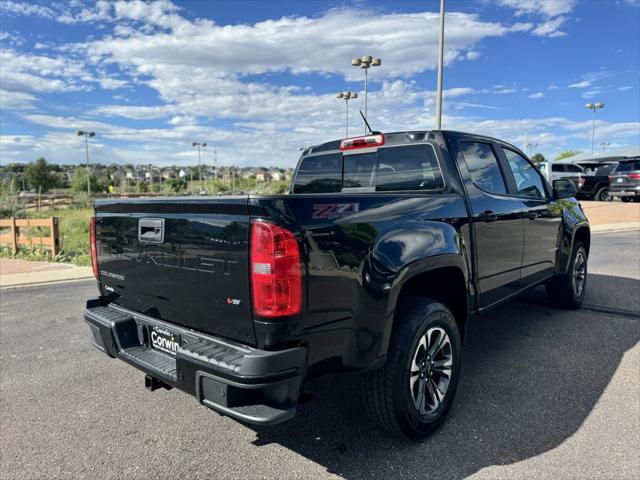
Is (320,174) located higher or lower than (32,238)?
higher

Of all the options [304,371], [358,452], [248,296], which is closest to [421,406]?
[358,452]

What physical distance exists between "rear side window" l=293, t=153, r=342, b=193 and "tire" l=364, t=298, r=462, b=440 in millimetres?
1510

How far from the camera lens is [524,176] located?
452 cm

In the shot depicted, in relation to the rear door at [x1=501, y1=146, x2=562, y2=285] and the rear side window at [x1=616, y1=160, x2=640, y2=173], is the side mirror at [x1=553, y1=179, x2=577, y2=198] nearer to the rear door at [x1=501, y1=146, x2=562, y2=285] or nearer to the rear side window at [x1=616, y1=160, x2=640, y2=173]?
the rear door at [x1=501, y1=146, x2=562, y2=285]

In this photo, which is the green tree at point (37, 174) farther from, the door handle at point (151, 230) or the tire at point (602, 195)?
the door handle at point (151, 230)

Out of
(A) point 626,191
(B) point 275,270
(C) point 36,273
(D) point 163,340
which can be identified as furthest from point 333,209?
(A) point 626,191

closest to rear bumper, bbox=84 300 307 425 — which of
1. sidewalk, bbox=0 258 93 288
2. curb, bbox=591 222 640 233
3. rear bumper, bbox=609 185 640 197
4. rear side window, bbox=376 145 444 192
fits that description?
rear side window, bbox=376 145 444 192

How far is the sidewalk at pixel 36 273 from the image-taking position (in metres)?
8.26

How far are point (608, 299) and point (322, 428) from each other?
4.82m

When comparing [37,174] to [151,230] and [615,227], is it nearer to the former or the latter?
[615,227]

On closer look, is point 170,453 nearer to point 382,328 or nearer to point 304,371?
point 304,371

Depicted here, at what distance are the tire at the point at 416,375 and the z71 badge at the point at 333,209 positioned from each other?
2.47ft

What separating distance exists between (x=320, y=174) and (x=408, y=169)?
2.95 ft

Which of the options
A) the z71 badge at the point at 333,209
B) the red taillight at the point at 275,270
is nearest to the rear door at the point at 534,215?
the z71 badge at the point at 333,209
